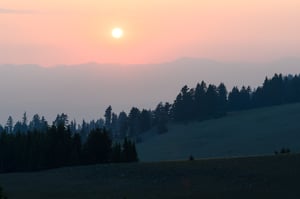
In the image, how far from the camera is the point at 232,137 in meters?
152

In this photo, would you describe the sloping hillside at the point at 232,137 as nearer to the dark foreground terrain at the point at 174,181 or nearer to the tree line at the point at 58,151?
the tree line at the point at 58,151

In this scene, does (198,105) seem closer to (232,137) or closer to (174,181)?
(232,137)

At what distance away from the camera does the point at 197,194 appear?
156 feet

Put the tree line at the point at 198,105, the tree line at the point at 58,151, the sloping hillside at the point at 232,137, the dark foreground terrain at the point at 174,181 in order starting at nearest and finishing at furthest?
the dark foreground terrain at the point at 174,181 < the tree line at the point at 58,151 < the sloping hillside at the point at 232,137 < the tree line at the point at 198,105

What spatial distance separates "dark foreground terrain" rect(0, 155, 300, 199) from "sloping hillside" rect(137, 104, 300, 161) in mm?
63373

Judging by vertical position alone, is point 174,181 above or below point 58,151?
below

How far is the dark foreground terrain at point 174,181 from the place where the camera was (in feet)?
160

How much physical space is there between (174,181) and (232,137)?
97.9 m

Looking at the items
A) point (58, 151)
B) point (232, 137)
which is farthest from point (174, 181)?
point (232, 137)

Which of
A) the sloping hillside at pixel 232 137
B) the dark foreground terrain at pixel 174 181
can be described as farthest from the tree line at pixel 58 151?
the sloping hillside at pixel 232 137

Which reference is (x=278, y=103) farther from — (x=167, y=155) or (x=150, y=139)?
(x=167, y=155)

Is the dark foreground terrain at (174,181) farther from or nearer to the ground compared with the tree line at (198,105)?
nearer to the ground

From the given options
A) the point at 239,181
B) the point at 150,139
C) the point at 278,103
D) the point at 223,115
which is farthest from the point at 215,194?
the point at 278,103

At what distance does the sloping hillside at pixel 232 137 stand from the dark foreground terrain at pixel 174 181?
2495 inches
